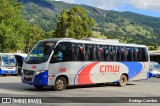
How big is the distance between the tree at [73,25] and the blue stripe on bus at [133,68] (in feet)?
156

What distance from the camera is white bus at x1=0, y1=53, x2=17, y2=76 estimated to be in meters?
38.7

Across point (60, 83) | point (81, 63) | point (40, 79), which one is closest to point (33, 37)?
point (81, 63)

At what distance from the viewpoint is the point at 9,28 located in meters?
62.0

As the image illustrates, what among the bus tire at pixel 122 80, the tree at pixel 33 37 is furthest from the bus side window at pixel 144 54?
the tree at pixel 33 37

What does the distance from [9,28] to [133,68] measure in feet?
128

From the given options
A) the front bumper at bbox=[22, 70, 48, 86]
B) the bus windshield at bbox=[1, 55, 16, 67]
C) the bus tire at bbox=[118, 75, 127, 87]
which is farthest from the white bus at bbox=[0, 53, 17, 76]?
the front bumper at bbox=[22, 70, 48, 86]

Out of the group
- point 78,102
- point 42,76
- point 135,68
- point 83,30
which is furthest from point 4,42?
point 78,102

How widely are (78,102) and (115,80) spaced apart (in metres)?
10.2

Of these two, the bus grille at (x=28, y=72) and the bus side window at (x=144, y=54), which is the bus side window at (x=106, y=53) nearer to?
the bus side window at (x=144, y=54)

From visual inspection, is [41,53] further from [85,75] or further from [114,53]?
[114,53]

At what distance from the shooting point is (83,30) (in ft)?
247

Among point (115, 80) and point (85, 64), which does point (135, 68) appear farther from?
point (85, 64)

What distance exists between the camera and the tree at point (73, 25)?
245 feet

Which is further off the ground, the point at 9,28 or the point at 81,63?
the point at 9,28
